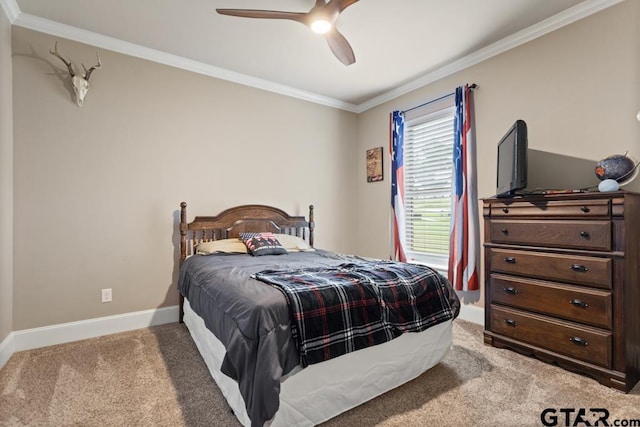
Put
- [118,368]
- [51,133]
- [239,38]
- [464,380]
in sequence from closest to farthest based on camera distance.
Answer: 1. [464,380]
2. [118,368]
3. [51,133]
4. [239,38]

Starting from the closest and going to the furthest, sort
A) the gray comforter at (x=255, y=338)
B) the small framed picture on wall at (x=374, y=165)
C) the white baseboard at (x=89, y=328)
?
the gray comforter at (x=255, y=338) → the white baseboard at (x=89, y=328) → the small framed picture on wall at (x=374, y=165)

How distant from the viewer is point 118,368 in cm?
227

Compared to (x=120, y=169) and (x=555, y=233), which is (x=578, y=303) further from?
(x=120, y=169)

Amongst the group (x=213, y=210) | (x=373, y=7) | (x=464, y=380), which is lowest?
(x=464, y=380)

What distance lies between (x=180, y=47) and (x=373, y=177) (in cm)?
281

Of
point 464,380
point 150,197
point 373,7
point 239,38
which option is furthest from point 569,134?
point 150,197

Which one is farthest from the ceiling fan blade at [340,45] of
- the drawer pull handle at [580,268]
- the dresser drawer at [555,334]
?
the dresser drawer at [555,334]

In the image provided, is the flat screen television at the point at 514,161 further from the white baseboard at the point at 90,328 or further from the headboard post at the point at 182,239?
the headboard post at the point at 182,239

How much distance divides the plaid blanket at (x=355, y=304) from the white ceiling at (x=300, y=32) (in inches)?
81.7

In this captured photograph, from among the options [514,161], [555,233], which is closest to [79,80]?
[514,161]

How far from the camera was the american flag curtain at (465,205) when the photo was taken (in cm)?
322

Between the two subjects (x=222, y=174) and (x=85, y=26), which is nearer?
(x=85, y=26)

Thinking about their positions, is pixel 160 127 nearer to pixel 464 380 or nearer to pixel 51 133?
pixel 51 133

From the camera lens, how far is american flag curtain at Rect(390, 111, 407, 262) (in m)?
4.03
